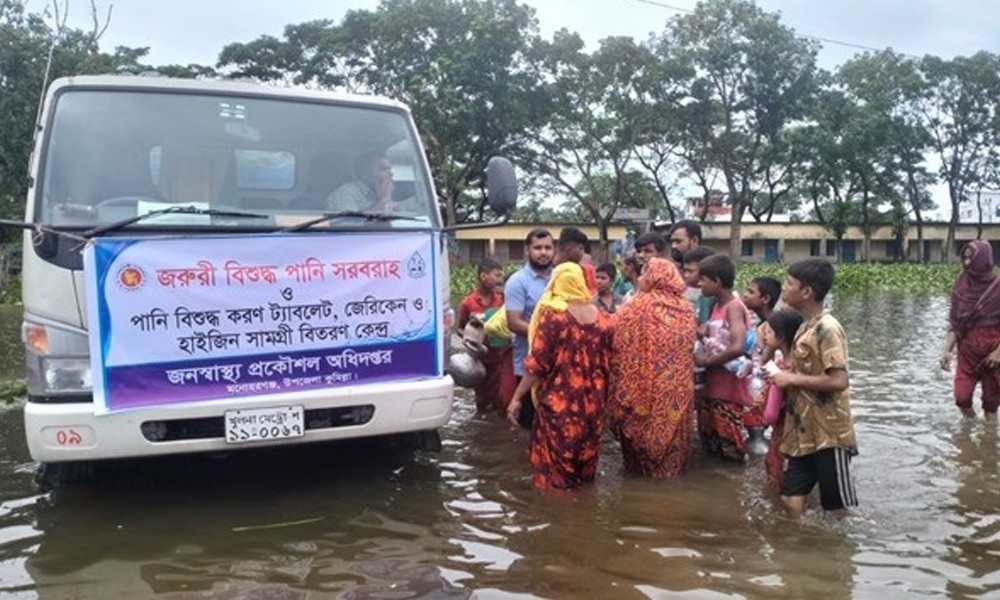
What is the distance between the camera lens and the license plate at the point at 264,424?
14.9 ft

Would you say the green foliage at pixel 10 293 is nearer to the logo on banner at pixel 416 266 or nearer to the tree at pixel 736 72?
the logo on banner at pixel 416 266

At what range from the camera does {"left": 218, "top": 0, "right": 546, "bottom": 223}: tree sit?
100 ft

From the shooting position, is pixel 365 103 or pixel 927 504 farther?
pixel 365 103

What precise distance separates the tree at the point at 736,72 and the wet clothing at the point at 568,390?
30.7 metres

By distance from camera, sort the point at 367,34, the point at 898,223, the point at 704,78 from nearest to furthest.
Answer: the point at 367,34 → the point at 704,78 → the point at 898,223

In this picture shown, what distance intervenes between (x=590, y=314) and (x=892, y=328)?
41.6 feet

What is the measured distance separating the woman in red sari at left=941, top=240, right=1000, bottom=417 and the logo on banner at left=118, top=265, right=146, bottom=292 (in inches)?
245

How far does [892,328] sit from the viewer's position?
1598 cm

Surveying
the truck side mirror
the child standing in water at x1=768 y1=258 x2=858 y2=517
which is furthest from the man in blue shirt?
the child standing in water at x1=768 y1=258 x2=858 y2=517

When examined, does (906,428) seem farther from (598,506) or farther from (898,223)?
(898,223)

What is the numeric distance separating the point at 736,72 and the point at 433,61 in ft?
39.2

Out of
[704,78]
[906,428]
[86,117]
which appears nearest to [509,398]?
[906,428]

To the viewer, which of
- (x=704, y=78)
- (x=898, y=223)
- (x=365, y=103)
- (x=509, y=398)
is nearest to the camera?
(x=365, y=103)

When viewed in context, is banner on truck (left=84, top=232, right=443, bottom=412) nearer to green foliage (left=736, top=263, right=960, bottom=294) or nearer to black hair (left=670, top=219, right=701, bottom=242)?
black hair (left=670, top=219, right=701, bottom=242)
